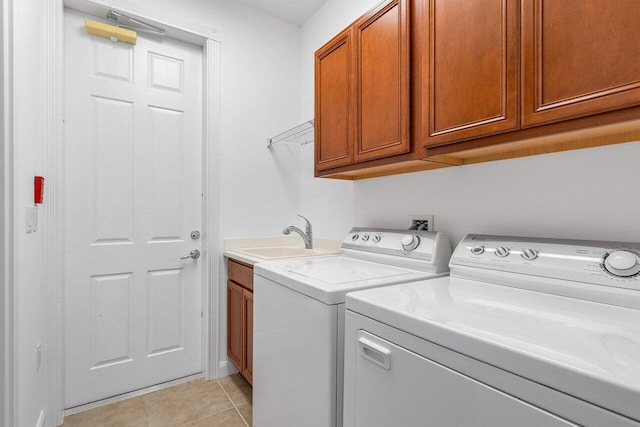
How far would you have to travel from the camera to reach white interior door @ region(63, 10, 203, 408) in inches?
72.7

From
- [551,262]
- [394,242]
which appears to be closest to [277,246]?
[394,242]

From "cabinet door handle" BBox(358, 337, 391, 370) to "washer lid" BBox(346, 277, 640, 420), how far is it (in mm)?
70

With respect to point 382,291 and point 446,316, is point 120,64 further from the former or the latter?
point 446,316

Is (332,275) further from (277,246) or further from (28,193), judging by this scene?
(28,193)

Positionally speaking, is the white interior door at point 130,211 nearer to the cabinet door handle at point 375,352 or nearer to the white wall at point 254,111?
the white wall at point 254,111

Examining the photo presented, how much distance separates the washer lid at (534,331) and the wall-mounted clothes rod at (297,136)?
1.47 m

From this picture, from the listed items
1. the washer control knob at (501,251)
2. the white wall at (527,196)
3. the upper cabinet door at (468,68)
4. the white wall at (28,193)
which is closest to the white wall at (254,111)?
the white wall at (527,196)

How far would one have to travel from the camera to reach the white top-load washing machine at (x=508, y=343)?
0.51 metres

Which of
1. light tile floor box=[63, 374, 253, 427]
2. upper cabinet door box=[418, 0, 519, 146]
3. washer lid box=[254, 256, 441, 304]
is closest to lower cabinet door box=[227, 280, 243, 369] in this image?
light tile floor box=[63, 374, 253, 427]

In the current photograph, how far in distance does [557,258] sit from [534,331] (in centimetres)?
45

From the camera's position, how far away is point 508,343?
59 centimetres

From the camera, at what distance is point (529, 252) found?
105cm

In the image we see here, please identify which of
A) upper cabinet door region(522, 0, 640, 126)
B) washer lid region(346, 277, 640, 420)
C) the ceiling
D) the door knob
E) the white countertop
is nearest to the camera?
washer lid region(346, 277, 640, 420)

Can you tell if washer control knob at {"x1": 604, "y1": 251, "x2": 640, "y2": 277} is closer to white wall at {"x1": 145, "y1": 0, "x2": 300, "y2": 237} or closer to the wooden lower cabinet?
the wooden lower cabinet
